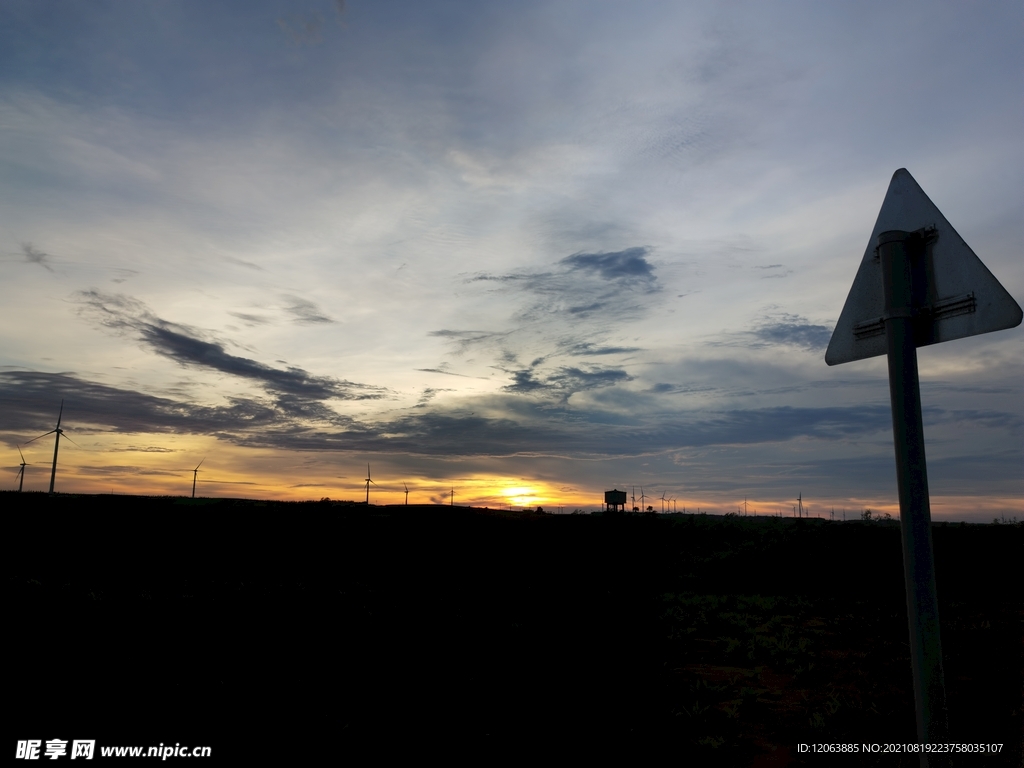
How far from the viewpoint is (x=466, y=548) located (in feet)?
114

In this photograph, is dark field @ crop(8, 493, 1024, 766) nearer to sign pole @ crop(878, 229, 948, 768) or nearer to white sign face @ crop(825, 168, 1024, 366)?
sign pole @ crop(878, 229, 948, 768)

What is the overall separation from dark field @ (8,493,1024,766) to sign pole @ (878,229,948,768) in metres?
5.45

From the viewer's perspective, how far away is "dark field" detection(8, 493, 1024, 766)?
923 centimetres

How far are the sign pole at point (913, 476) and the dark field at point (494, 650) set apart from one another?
5.45 m

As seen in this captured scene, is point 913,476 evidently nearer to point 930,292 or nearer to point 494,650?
point 930,292

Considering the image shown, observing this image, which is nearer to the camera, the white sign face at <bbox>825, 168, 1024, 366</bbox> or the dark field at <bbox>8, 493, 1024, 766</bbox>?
the white sign face at <bbox>825, 168, 1024, 366</bbox>

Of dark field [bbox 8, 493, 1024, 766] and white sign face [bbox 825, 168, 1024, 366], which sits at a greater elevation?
white sign face [bbox 825, 168, 1024, 366]

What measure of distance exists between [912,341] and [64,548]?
36.1 meters

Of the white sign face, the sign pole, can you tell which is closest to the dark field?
the sign pole

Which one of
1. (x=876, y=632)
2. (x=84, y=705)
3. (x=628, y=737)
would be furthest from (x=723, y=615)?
(x=84, y=705)

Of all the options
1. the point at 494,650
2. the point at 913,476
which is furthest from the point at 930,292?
the point at 494,650

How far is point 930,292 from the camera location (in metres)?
4.30

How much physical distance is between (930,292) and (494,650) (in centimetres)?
1276

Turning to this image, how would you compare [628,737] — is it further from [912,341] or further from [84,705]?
[84,705]
